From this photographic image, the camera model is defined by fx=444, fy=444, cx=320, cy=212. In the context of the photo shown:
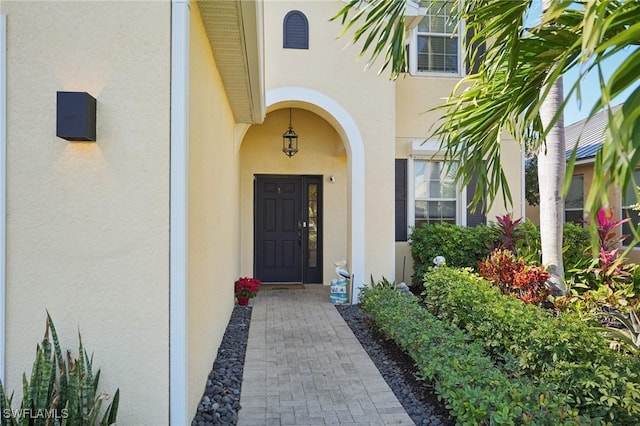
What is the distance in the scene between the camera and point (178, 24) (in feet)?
9.05

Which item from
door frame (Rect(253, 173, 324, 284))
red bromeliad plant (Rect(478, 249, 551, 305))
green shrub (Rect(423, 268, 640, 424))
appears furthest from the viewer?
door frame (Rect(253, 173, 324, 284))

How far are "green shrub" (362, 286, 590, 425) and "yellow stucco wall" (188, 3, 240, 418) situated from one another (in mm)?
1887

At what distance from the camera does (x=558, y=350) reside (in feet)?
11.9

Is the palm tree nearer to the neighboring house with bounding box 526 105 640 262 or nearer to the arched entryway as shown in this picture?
the arched entryway

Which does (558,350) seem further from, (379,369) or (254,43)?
(254,43)

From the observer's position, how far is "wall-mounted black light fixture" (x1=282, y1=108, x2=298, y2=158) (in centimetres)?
917

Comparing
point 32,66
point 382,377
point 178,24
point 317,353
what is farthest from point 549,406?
point 32,66

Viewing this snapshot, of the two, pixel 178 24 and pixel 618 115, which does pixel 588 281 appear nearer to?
pixel 618 115

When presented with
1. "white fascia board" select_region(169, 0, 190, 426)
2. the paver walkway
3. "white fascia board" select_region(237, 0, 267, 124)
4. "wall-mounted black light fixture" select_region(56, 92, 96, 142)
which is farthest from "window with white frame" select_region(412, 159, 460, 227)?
"wall-mounted black light fixture" select_region(56, 92, 96, 142)

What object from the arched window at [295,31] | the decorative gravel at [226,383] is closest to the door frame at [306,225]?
the arched window at [295,31]

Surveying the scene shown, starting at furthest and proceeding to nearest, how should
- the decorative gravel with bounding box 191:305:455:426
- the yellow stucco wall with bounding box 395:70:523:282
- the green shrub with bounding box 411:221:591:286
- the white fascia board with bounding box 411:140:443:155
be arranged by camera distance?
the yellow stucco wall with bounding box 395:70:523:282 < the white fascia board with bounding box 411:140:443:155 < the green shrub with bounding box 411:221:591:286 < the decorative gravel with bounding box 191:305:455:426

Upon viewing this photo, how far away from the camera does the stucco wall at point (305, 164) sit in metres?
9.56

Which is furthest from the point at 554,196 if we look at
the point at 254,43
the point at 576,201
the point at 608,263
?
the point at 576,201

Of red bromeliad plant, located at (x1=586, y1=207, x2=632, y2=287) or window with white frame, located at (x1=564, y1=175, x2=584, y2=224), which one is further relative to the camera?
window with white frame, located at (x1=564, y1=175, x2=584, y2=224)
